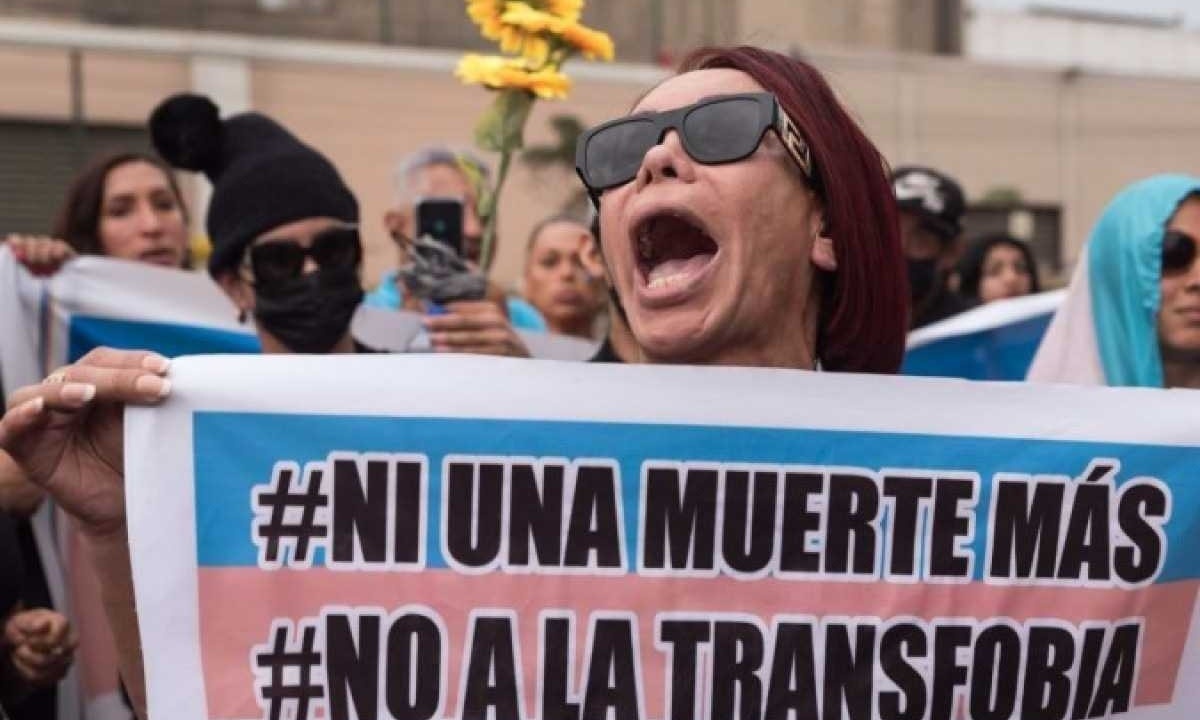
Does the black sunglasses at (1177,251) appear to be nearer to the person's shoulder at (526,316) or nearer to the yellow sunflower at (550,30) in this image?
the yellow sunflower at (550,30)

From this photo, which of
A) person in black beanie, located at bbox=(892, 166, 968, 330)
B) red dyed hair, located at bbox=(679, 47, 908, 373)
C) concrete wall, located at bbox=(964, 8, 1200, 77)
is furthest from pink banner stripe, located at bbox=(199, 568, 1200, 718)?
concrete wall, located at bbox=(964, 8, 1200, 77)

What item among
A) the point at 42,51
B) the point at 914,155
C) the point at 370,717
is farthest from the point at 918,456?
the point at 914,155

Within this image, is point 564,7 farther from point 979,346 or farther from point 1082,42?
point 1082,42

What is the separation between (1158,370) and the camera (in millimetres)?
3156

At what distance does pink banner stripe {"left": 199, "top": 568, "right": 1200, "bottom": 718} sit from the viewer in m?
1.93

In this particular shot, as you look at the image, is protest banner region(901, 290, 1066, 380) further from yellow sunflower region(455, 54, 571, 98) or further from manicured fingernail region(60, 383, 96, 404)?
manicured fingernail region(60, 383, 96, 404)

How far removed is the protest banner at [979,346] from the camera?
4.63m

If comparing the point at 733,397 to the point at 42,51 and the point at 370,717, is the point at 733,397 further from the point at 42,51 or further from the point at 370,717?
the point at 42,51

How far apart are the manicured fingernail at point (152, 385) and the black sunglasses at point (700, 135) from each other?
55cm

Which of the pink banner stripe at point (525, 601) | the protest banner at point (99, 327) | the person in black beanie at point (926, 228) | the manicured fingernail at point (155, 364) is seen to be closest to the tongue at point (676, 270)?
the pink banner stripe at point (525, 601)

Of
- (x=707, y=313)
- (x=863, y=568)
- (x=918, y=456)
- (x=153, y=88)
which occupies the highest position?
(x=153, y=88)

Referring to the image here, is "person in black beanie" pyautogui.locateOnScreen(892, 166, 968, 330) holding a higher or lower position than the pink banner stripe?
higher

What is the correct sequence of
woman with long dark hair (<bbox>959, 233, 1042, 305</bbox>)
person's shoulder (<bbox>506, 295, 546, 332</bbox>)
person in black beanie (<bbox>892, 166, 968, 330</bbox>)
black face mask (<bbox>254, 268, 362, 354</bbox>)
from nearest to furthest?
black face mask (<bbox>254, 268, 362, 354</bbox>), person in black beanie (<bbox>892, 166, 968, 330</bbox>), person's shoulder (<bbox>506, 295, 546, 332</bbox>), woman with long dark hair (<bbox>959, 233, 1042, 305</bbox>)

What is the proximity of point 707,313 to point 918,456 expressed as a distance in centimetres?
32
